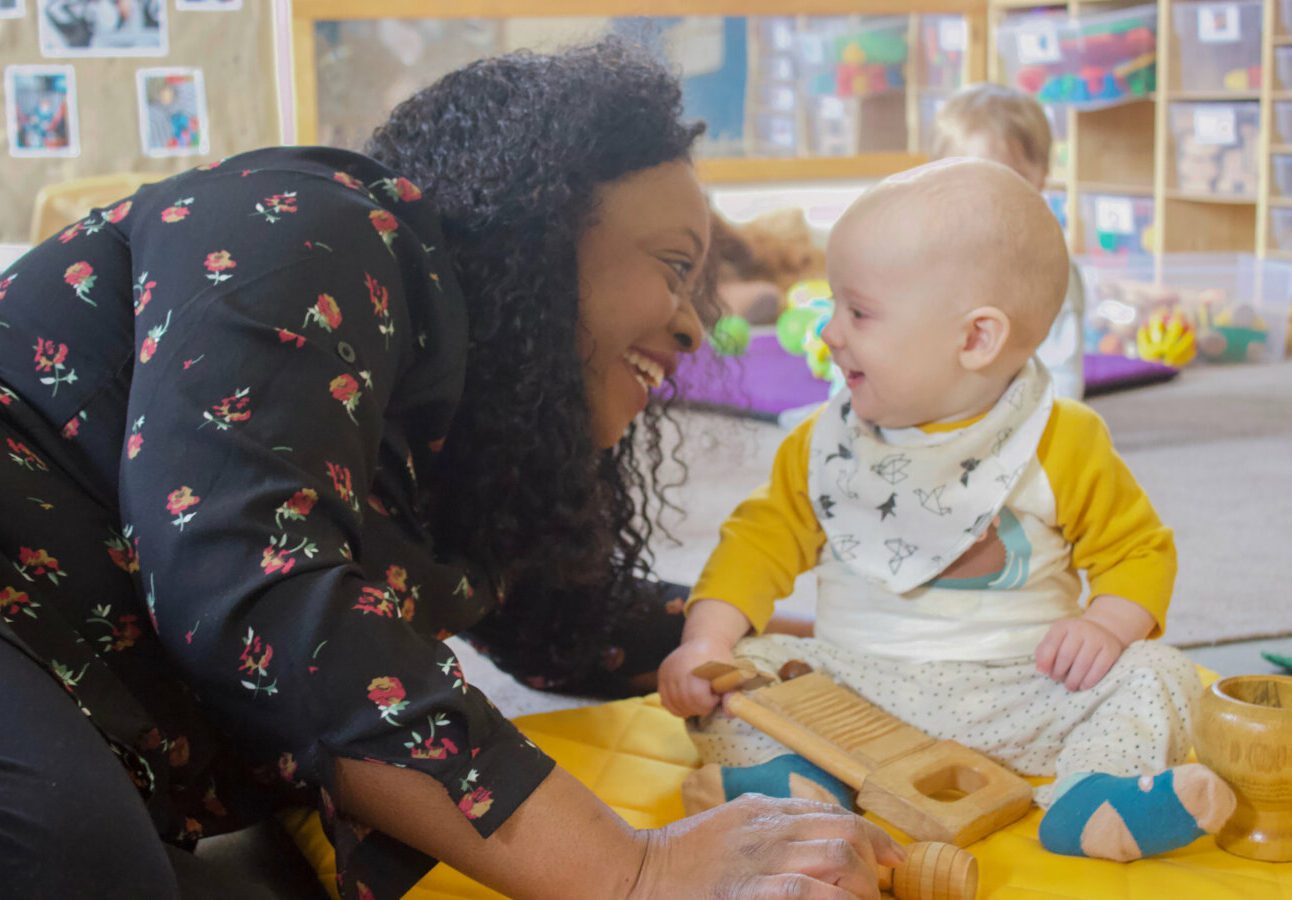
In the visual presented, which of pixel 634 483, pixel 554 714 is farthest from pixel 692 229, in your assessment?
pixel 554 714

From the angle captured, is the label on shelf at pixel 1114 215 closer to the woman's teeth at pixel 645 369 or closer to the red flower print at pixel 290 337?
the woman's teeth at pixel 645 369

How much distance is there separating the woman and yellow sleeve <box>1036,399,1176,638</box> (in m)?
0.33

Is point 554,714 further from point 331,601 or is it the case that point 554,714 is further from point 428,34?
point 428,34

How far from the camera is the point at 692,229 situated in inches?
46.8

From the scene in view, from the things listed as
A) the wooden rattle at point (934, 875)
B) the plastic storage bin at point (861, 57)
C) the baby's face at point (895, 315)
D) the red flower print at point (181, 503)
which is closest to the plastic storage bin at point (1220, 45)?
the plastic storage bin at point (861, 57)

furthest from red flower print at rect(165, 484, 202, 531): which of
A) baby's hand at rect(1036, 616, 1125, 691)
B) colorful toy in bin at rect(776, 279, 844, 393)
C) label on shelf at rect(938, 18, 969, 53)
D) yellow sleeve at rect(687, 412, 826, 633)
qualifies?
label on shelf at rect(938, 18, 969, 53)

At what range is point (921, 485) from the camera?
48.4 inches

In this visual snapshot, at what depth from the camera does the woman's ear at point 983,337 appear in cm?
116

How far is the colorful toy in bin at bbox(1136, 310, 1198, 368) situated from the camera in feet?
11.5

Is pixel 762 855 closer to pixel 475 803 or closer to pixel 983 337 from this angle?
pixel 475 803

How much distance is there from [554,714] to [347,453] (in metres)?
0.56

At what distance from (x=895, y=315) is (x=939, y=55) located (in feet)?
10.8

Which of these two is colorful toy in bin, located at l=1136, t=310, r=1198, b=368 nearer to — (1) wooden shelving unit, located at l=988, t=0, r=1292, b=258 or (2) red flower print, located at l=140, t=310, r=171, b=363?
(1) wooden shelving unit, located at l=988, t=0, r=1292, b=258

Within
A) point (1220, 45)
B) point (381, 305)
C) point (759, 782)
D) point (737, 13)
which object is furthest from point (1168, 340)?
point (381, 305)
